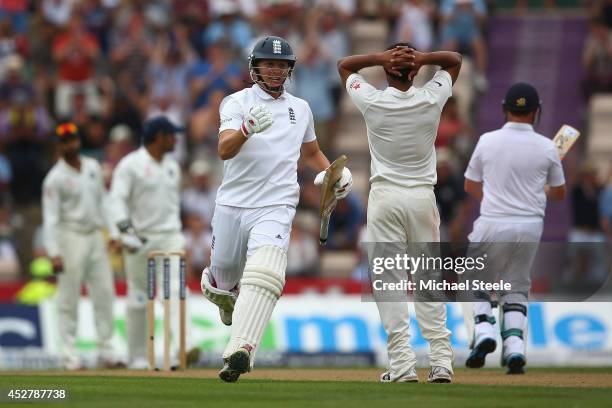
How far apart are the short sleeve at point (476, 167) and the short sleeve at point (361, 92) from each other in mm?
1881

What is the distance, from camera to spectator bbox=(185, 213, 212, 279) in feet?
66.6

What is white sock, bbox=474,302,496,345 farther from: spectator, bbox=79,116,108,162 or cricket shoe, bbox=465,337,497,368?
spectator, bbox=79,116,108,162

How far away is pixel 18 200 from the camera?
21.9 m

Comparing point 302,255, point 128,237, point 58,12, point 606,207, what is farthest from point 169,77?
point 128,237

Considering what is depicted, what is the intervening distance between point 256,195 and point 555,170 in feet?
9.99

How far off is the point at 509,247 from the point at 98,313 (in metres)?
4.97

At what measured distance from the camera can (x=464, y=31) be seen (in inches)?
896

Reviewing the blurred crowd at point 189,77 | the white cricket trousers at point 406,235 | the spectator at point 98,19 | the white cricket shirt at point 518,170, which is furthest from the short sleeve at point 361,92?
the spectator at point 98,19

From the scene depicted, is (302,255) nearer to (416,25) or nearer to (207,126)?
(207,126)

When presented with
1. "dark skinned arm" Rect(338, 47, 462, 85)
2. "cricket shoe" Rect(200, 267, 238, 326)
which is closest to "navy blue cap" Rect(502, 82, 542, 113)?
"dark skinned arm" Rect(338, 47, 462, 85)

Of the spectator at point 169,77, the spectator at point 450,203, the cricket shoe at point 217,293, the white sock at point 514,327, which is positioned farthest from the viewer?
the spectator at point 169,77

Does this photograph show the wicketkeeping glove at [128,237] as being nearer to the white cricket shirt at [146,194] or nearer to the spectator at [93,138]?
the white cricket shirt at [146,194]

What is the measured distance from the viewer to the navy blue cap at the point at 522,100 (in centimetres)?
1309

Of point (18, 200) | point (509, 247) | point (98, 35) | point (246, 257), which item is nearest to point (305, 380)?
point (246, 257)
